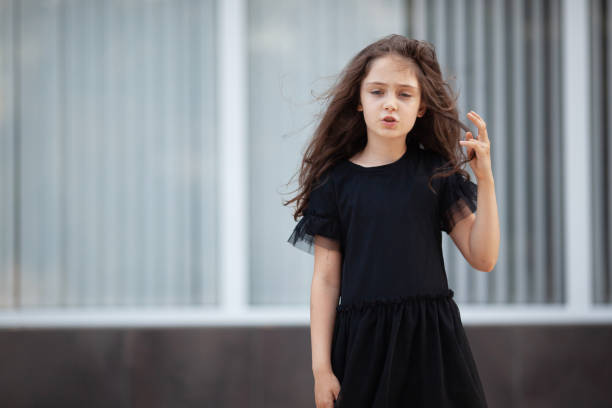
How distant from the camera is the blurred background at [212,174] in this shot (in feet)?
11.2

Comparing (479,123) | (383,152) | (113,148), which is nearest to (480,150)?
(479,123)

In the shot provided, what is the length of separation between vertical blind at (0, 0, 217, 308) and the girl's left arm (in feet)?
7.62

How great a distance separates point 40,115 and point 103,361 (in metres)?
1.59

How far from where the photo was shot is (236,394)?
3.38 metres

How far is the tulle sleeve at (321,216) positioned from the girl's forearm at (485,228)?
14.3 inches

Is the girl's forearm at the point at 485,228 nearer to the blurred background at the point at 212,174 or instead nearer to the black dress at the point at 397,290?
the black dress at the point at 397,290

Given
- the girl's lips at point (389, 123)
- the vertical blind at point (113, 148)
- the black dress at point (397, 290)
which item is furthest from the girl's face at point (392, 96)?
the vertical blind at point (113, 148)

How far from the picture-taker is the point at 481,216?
1429mm

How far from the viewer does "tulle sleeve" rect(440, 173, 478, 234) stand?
1505 mm

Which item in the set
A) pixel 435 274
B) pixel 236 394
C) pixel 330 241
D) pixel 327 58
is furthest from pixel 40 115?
pixel 435 274

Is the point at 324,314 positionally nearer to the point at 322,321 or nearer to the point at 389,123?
the point at 322,321

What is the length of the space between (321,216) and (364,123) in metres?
0.31

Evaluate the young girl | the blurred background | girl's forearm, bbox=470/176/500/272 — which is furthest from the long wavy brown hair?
the blurred background

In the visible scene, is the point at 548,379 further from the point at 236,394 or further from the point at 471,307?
the point at 236,394
